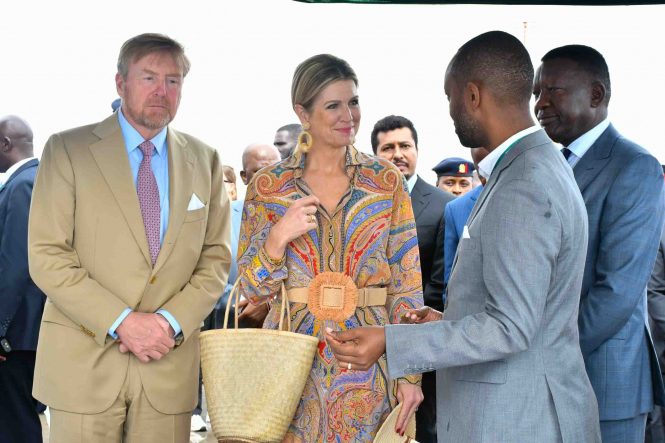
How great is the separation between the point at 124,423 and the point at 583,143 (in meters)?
2.17

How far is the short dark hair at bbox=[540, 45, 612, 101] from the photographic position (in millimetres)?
3414

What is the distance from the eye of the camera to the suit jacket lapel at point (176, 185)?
3.59m

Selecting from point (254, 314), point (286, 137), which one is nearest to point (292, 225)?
point (254, 314)

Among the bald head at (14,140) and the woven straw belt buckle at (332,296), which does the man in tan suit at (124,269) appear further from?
the bald head at (14,140)

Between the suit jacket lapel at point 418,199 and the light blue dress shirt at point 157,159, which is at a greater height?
the light blue dress shirt at point 157,159

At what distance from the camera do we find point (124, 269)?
3.53 meters

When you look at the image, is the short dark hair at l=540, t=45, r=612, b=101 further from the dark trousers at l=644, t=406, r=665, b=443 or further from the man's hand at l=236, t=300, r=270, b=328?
the dark trousers at l=644, t=406, r=665, b=443

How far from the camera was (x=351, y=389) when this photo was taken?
3.25 metres

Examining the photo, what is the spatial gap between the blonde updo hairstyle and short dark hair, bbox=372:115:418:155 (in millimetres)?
1954

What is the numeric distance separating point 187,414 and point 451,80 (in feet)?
6.29

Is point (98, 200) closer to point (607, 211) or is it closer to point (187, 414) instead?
point (187, 414)

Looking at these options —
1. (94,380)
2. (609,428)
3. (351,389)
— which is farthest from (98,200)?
(609,428)

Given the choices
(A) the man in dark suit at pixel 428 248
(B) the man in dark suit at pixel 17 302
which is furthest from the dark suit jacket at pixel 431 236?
(B) the man in dark suit at pixel 17 302

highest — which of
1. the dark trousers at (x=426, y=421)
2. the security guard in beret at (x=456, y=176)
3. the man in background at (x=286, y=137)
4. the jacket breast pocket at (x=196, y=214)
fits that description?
the man in background at (x=286, y=137)
